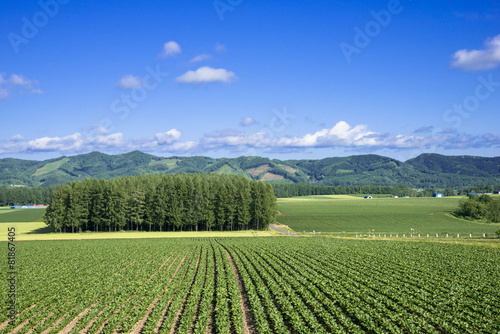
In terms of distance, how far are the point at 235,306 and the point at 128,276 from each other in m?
13.5

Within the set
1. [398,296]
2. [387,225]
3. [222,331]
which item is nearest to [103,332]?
[222,331]

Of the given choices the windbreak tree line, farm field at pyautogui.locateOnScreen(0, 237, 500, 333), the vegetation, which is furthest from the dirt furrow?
the vegetation

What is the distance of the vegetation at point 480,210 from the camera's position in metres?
105

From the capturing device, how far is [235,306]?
20078 millimetres

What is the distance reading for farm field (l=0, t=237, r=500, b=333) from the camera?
1758 centimetres

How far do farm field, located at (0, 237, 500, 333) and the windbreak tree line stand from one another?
50356 millimetres

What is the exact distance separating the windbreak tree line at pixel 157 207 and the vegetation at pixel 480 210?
66147 millimetres

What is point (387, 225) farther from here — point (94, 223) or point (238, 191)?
point (94, 223)

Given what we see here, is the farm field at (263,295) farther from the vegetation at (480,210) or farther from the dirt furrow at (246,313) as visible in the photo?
the vegetation at (480,210)

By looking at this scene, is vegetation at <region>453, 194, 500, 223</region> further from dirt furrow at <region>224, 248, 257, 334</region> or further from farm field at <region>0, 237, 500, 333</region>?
dirt furrow at <region>224, 248, 257, 334</region>

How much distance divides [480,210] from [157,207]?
98.7 metres

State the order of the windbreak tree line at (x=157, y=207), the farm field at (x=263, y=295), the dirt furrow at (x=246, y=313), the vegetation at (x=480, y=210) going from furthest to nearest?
the vegetation at (x=480, y=210) → the windbreak tree line at (x=157, y=207) → the farm field at (x=263, y=295) → the dirt furrow at (x=246, y=313)

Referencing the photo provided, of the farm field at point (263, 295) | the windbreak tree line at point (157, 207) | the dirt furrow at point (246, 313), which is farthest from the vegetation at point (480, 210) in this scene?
the dirt furrow at point (246, 313)

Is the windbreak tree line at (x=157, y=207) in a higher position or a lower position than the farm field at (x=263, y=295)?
higher
